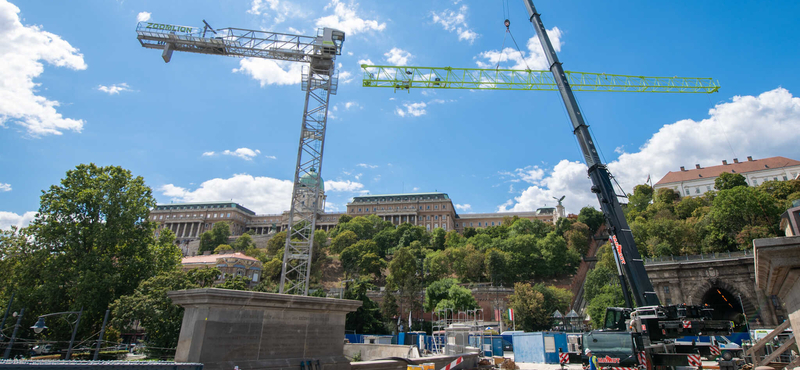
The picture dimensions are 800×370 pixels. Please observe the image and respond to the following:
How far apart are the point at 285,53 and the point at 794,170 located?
3880 inches

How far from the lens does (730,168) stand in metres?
88.8

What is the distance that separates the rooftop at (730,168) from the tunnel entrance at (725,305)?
61621mm

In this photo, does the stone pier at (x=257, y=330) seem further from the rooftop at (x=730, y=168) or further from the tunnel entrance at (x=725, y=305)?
the rooftop at (x=730, y=168)

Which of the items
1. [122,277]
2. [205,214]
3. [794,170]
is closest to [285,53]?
[122,277]

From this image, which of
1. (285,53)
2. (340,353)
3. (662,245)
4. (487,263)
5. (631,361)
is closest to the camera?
(340,353)

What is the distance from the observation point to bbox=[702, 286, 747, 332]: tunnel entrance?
36344 millimetres

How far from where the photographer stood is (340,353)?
8.02m

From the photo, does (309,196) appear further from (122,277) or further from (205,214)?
(205,214)

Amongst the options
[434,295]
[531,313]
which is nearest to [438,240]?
[434,295]

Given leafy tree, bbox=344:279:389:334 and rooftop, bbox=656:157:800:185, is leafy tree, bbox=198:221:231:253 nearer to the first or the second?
leafy tree, bbox=344:279:389:334

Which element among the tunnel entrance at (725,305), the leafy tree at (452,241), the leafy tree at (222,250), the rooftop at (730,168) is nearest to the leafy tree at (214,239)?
the leafy tree at (222,250)

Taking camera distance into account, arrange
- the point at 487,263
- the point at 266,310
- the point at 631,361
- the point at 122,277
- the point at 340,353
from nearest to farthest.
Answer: the point at 266,310
the point at 340,353
the point at 631,361
the point at 122,277
the point at 487,263

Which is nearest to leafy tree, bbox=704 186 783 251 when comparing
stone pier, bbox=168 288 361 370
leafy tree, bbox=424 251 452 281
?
leafy tree, bbox=424 251 452 281

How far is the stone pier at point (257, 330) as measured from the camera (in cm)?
617
